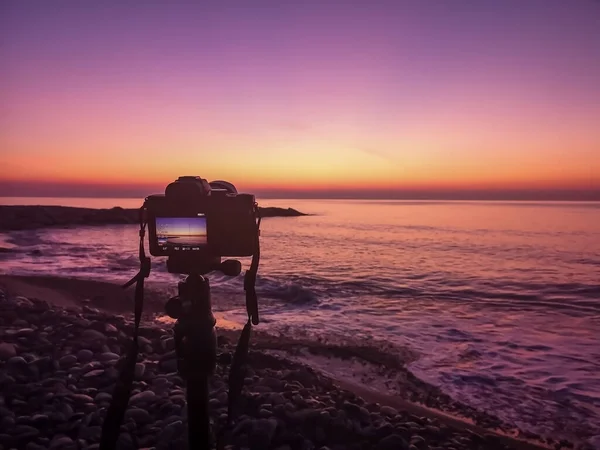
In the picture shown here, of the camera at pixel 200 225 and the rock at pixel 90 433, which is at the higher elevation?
the camera at pixel 200 225

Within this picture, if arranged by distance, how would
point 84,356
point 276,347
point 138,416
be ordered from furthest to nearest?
point 276,347
point 84,356
point 138,416

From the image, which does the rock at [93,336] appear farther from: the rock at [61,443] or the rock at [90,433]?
the rock at [61,443]

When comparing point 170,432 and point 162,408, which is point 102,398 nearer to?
point 162,408

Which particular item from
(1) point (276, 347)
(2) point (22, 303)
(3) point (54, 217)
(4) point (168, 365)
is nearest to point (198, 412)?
(4) point (168, 365)

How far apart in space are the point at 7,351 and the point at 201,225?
4.47 metres

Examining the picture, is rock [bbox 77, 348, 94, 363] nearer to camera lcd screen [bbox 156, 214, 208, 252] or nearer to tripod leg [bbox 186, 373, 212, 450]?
tripod leg [bbox 186, 373, 212, 450]

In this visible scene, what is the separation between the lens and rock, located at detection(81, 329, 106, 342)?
6.14 metres

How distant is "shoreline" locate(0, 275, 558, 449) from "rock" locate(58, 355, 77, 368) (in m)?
1.68

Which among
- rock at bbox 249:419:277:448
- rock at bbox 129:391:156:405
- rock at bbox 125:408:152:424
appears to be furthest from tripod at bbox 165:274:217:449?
rock at bbox 129:391:156:405

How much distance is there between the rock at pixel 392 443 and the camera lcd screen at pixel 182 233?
9.11 feet

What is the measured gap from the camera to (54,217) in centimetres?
4762

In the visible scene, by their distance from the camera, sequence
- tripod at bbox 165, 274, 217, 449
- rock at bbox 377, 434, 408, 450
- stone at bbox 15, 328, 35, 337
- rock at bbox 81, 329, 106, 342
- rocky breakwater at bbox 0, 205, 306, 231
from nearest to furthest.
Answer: tripod at bbox 165, 274, 217, 449, rock at bbox 377, 434, 408, 450, stone at bbox 15, 328, 35, 337, rock at bbox 81, 329, 106, 342, rocky breakwater at bbox 0, 205, 306, 231

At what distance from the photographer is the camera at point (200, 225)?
238 centimetres

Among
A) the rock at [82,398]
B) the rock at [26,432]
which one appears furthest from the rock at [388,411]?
the rock at [26,432]
